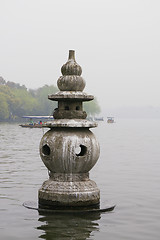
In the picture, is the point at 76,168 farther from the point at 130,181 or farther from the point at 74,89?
the point at 130,181

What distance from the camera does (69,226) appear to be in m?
9.25

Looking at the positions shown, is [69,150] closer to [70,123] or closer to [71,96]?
[70,123]

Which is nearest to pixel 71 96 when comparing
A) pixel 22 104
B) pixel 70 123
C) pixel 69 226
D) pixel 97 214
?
pixel 70 123

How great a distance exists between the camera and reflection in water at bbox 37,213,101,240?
8.68 m

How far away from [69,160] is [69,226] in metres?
1.70

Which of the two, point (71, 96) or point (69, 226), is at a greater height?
point (71, 96)

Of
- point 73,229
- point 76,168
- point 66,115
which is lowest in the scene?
point 73,229

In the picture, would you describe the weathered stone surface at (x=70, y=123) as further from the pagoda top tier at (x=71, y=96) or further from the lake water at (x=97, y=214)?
the lake water at (x=97, y=214)

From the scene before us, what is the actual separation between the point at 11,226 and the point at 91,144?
249 cm

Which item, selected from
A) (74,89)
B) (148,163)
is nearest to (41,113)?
(148,163)

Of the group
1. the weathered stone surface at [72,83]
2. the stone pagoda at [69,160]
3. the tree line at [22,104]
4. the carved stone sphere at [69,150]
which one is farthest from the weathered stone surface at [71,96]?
the tree line at [22,104]

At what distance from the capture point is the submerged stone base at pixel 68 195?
34.4 feet

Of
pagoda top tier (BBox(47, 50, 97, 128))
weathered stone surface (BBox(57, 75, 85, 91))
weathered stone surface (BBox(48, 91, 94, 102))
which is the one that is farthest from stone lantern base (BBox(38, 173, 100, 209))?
weathered stone surface (BBox(57, 75, 85, 91))

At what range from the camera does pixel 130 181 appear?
634 inches
